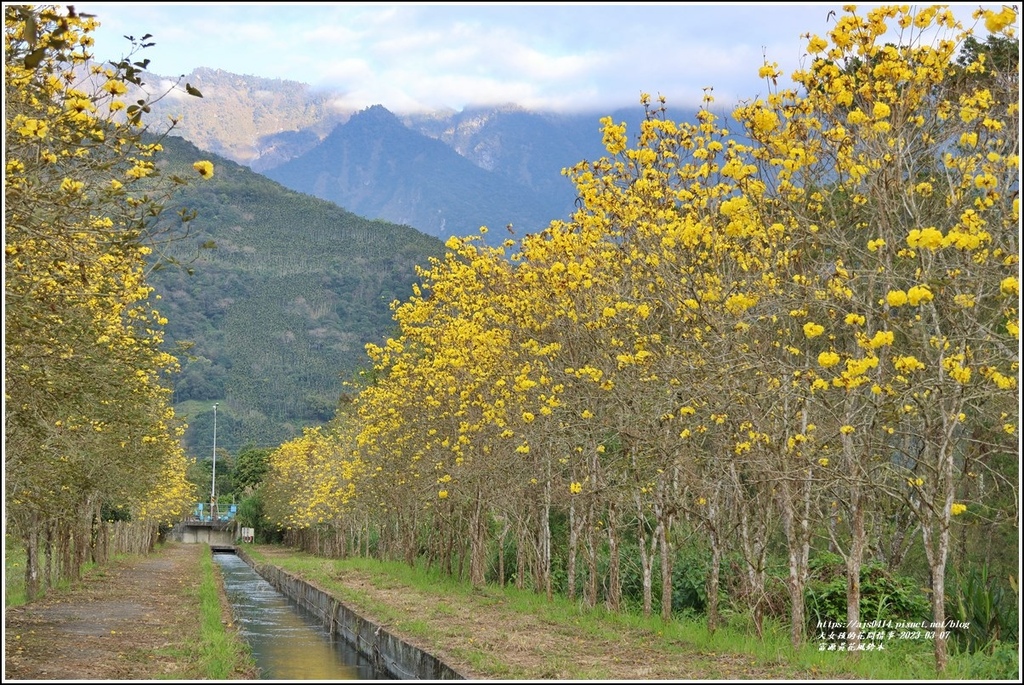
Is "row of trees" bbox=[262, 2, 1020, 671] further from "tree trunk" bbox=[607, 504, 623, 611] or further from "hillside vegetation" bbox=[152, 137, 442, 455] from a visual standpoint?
"hillside vegetation" bbox=[152, 137, 442, 455]

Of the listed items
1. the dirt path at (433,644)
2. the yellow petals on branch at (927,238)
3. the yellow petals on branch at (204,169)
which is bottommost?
the dirt path at (433,644)

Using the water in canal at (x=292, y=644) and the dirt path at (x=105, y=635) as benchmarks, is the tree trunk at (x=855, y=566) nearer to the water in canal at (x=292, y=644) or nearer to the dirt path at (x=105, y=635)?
the dirt path at (x=105, y=635)

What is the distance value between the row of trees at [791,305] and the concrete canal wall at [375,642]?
11.6ft

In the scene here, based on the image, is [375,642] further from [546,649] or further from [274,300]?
[274,300]

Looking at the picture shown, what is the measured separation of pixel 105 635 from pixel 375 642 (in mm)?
4243

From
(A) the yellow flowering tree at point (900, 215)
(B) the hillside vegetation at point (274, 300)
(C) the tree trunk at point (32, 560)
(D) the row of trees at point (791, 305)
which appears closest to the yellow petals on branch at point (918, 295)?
(D) the row of trees at point (791, 305)

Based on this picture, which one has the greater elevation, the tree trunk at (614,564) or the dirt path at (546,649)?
the tree trunk at (614,564)

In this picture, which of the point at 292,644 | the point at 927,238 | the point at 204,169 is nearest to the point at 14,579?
the point at 292,644

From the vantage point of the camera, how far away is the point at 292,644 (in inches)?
836

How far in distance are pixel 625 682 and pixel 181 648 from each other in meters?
7.59

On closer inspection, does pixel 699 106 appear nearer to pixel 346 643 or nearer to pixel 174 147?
pixel 346 643

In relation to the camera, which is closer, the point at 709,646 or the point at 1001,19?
the point at 1001,19

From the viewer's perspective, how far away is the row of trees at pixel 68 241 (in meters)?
8.02

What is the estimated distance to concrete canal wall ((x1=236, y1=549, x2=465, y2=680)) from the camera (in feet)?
45.6
